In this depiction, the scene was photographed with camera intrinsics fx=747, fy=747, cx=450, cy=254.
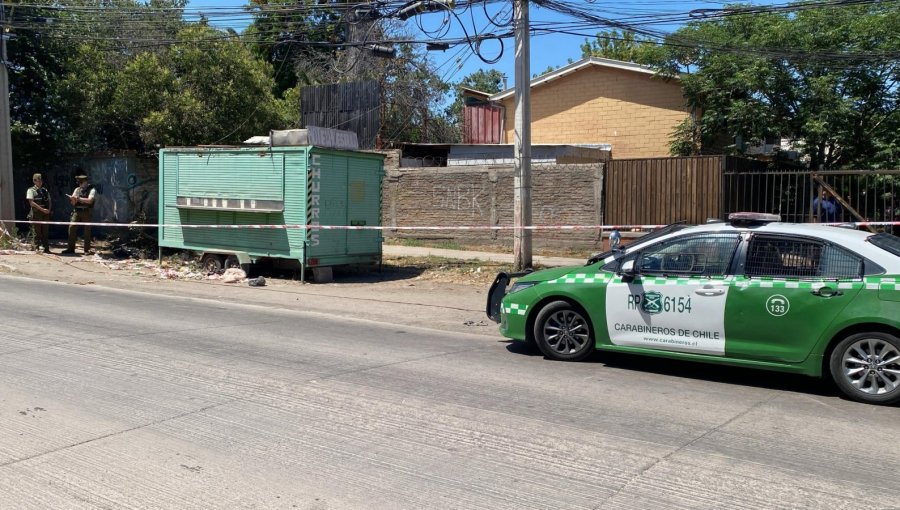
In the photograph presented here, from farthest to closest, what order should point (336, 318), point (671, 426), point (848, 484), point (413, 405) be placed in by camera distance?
point (336, 318), point (413, 405), point (671, 426), point (848, 484)

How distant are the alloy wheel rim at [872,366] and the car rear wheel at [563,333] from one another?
2.38m

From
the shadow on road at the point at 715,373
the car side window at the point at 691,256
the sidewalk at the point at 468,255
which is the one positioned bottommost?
the shadow on road at the point at 715,373

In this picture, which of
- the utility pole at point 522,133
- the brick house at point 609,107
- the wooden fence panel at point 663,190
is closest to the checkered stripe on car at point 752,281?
the utility pole at point 522,133

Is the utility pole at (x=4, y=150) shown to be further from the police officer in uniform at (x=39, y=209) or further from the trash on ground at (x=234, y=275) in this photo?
the trash on ground at (x=234, y=275)

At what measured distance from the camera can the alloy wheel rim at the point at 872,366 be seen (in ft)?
20.2

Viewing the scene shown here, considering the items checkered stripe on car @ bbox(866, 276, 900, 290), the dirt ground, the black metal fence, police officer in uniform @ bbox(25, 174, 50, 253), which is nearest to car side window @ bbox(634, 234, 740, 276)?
checkered stripe on car @ bbox(866, 276, 900, 290)

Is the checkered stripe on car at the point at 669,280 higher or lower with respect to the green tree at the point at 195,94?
lower

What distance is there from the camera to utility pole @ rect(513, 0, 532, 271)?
13875mm

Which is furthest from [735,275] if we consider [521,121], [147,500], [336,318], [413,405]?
[521,121]

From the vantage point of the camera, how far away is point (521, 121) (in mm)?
13898

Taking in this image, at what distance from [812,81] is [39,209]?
19.6m

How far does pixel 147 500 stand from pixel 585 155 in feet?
65.2

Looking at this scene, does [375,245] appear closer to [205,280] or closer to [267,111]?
[205,280]

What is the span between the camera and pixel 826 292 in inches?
253
